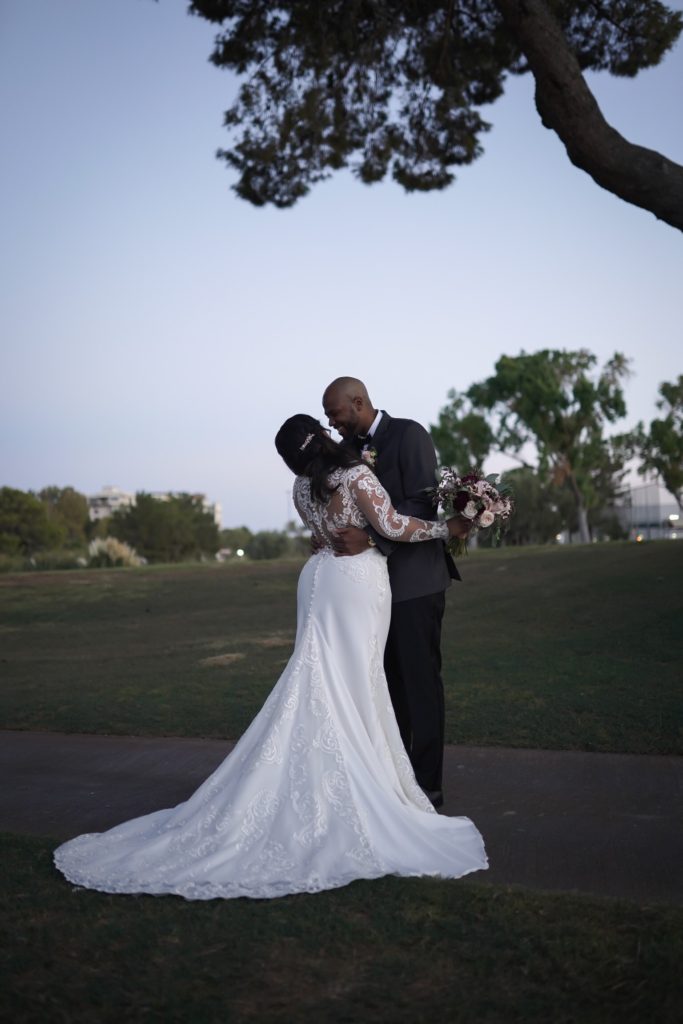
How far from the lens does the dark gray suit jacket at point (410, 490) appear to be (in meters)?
5.54

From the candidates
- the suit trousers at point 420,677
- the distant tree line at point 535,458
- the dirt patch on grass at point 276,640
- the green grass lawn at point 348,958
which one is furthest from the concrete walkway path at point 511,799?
the distant tree line at point 535,458

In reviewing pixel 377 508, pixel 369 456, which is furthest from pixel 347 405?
pixel 377 508

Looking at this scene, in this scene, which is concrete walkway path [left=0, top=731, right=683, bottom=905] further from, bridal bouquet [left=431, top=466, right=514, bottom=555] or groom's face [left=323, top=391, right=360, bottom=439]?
groom's face [left=323, top=391, right=360, bottom=439]

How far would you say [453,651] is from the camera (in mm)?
10711

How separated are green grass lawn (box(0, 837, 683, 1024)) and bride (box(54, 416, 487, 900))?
165 mm

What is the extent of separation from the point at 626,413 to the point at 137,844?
49199 millimetres

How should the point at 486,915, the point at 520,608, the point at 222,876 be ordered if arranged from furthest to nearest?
the point at 520,608, the point at 222,876, the point at 486,915

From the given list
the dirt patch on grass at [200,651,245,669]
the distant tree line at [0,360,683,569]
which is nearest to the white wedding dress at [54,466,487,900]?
the dirt patch on grass at [200,651,245,669]

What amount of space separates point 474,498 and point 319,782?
1744 mm

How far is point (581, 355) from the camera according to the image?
168 ft

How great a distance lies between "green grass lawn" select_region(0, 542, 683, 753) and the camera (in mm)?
7410

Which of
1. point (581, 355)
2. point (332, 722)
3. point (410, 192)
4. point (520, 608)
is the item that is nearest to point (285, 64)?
point (410, 192)

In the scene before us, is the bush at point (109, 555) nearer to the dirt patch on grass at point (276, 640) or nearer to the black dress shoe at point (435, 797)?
the dirt patch on grass at point (276, 640)

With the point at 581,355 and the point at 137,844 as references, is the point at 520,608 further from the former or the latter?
the point at 581,355
